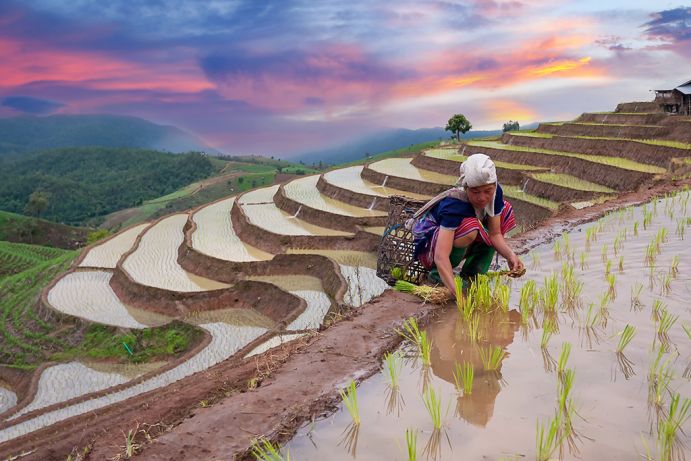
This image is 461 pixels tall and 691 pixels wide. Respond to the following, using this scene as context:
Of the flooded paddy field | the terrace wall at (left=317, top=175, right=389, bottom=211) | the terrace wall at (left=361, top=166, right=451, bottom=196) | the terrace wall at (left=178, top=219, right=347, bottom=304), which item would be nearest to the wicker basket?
the flooded paddy field

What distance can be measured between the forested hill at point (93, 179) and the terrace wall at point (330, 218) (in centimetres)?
5102

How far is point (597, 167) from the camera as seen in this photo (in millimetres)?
16844

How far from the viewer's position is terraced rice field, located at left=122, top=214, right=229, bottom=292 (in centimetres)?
1506

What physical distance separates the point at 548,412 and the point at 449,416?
0.45 meters

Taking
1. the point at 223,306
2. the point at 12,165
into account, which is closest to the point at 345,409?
the point at 223,306

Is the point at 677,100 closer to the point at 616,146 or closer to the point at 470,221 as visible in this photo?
the point at 616,146

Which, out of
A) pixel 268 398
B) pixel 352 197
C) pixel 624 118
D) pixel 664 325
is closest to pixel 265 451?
pixel 268 398

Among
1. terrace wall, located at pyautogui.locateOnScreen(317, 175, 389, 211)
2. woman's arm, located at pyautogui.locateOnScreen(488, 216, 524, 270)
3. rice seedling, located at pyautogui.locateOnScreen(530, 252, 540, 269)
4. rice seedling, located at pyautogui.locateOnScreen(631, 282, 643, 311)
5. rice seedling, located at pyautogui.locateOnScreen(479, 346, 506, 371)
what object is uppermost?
woman's arm, located at pyautogui.locateOnScreen(488, 216, 524, 270)

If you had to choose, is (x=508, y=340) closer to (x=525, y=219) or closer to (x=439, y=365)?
(x=439, y=365)

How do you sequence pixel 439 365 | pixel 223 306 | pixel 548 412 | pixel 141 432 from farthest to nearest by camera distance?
pixel 223 306, pixel 439 365, pixel 141 432, pixel 548 412

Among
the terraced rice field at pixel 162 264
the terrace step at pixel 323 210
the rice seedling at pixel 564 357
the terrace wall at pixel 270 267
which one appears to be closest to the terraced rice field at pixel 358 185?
the terrace step at pixel 323 210

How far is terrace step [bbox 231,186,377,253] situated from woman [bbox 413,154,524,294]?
10.8 metres

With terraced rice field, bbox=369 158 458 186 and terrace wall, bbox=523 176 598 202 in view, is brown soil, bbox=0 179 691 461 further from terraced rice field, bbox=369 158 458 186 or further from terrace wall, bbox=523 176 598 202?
terraced rice field, bbox=369 158 458 186

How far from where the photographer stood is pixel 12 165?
118 meters
